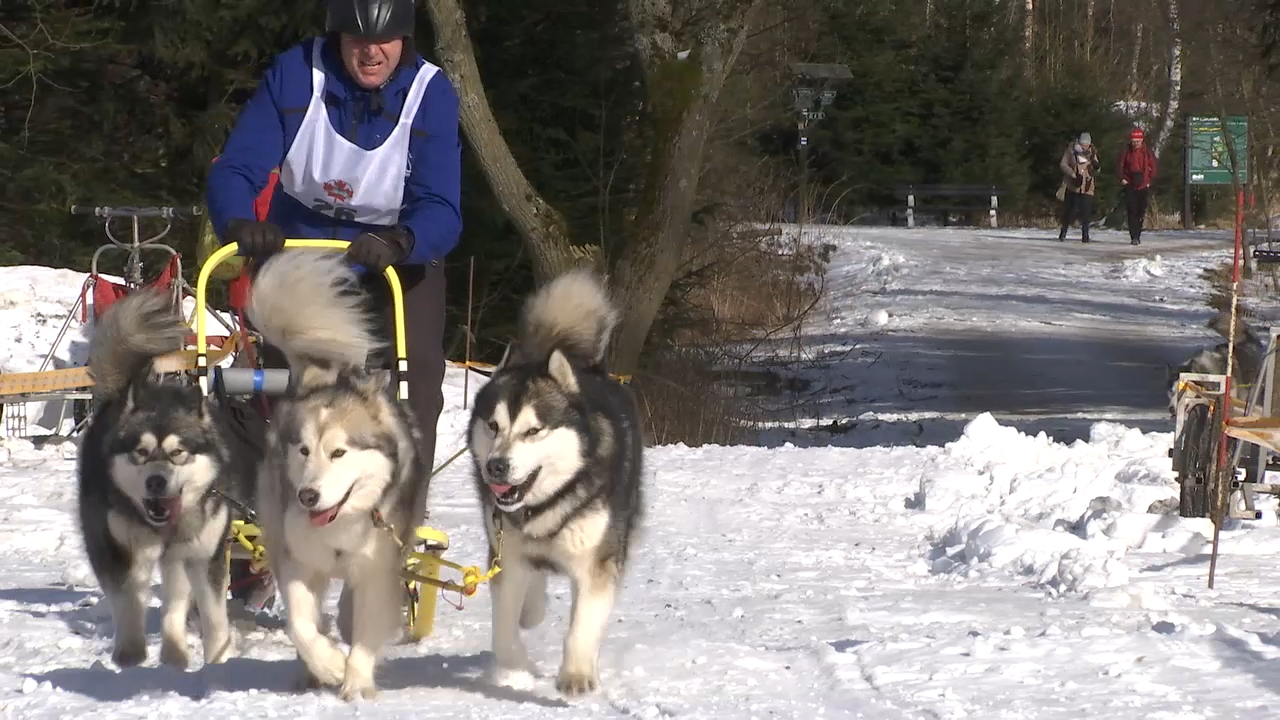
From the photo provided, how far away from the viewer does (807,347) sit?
17.5 m

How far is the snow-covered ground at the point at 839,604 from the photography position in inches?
172

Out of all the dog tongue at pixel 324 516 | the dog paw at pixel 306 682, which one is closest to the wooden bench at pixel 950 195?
the dog paw at pixel 306 682

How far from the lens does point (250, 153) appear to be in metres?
4.97

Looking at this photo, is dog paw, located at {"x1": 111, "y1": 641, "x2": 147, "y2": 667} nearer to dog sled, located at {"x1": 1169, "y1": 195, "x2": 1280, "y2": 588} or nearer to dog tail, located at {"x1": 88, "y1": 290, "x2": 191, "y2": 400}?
dog tail, located at {"x1": 88, "y1": 290, "x2": 191, "y2": 400}

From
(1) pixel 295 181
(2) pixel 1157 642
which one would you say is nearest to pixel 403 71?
(1) pixel 295 181

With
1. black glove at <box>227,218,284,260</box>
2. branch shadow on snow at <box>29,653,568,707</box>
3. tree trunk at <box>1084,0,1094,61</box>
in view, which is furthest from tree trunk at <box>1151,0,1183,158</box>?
black glove at <box>227,218,284,260</box>

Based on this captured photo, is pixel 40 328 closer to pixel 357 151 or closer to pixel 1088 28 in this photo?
pixel 357 151

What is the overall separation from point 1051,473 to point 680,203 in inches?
188

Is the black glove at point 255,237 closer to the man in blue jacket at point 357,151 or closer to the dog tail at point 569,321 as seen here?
the man in blue jacket at point 357,151

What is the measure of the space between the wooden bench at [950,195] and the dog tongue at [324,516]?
94.9 feet

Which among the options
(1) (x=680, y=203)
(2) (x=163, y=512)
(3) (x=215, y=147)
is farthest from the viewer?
(3) (x=215, y=147)

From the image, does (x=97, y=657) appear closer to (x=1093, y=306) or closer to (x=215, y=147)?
(x=215, y=147)

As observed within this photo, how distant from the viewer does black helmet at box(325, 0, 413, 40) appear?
470 centimetres

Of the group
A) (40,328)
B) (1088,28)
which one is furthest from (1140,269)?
(1088,28)
